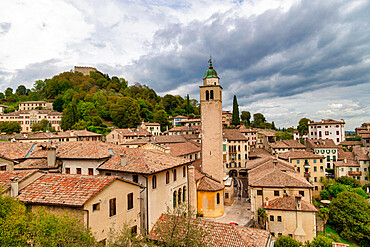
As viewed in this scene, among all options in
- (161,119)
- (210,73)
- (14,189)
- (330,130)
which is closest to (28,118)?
(161,119)

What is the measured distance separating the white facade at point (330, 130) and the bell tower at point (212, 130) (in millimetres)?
72563

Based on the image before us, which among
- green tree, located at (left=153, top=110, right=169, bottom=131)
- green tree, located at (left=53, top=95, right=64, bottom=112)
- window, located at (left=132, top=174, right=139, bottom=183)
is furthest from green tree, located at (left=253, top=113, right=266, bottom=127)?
window, located at (left=132, top=174, right=139, bottom=183)

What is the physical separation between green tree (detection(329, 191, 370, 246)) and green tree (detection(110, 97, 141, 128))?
239 feet

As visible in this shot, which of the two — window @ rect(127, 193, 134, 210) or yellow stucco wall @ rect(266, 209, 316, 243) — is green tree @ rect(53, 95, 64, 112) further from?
yellow stucco wall @ rect(266, 209, 316, 243)

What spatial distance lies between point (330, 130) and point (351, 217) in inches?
2330

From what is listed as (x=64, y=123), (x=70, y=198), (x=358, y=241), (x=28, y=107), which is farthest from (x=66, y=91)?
(x=358, y=241)

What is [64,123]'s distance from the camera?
88062mm

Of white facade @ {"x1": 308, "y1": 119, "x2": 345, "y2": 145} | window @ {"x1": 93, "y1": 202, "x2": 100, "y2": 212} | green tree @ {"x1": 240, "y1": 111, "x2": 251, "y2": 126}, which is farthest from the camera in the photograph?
green tree @ {"x1": 240, "y1": 111, "x2": 251, "y2": 126}

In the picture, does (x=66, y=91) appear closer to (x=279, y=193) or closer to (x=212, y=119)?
(x=212, y=119)

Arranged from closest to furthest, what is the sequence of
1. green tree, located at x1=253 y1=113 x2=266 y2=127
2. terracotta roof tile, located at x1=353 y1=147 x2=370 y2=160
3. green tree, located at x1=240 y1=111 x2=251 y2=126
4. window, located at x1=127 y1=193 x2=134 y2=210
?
1. window, located at x1=127 y1=193 x2=134 y2=210
2. terracotta roof tile, located at x1=353 y1=147 x2=370 y2=160
3. green tree, located at x1=240 y1=111 x2=251 y2=126
4. green tree, located at x1=253 y1=113 x2=266 y2=127

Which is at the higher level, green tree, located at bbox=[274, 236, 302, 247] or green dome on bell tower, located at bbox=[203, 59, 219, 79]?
green dome on bell tower, located at bbox=[203, 59, 219, 79]

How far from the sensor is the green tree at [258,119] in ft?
410

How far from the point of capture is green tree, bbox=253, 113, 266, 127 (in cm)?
12506

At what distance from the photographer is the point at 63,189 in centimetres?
1520
